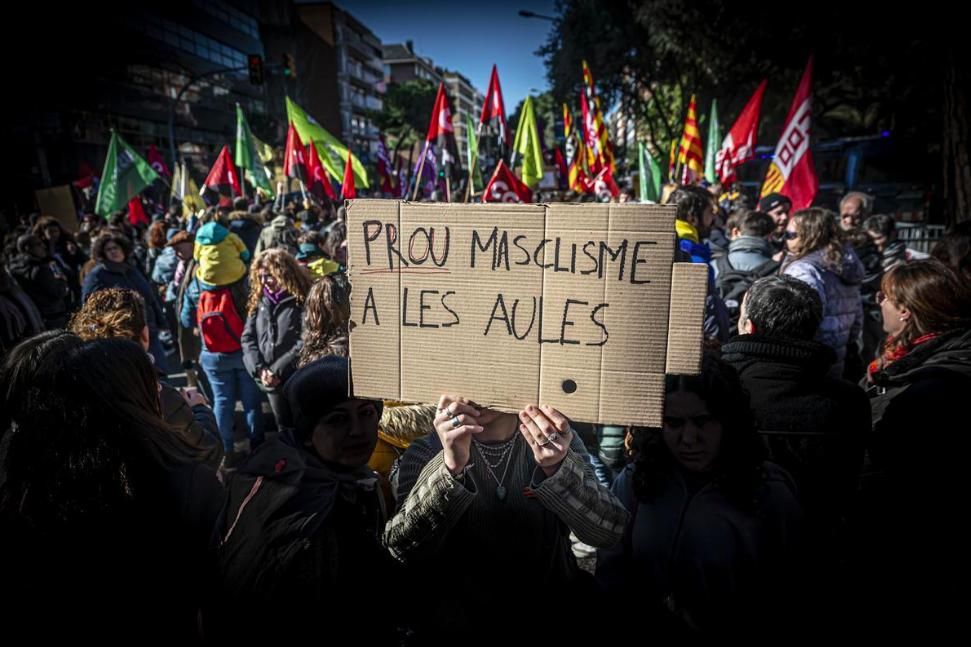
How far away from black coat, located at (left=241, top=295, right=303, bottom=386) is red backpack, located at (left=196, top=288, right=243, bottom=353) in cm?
49

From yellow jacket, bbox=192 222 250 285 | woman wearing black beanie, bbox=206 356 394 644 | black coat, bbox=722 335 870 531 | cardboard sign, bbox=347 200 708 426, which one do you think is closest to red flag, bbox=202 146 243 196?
yellow jacket, bbox=192 222 250 285

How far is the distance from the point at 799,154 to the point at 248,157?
963cm

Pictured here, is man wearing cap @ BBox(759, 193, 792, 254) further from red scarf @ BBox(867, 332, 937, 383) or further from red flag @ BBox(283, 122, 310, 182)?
red flag @ BBox(283, 122, 310, 182)

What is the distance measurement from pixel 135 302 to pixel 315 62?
7075 cm

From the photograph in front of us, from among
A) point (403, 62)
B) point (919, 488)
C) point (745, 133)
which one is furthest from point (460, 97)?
point (919, 488)

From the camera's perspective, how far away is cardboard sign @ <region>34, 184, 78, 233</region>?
10305 mm

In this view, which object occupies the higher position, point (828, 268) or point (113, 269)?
point (828, 268)

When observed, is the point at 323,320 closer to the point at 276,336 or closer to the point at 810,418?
the point at 276,336

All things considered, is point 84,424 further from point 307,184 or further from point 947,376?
point 307,184

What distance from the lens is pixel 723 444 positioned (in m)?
1.74

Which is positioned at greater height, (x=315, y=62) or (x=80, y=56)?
(x=315, y=62)

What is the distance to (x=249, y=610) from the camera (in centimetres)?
151

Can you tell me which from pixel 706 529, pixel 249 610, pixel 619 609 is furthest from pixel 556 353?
pixel 249 610

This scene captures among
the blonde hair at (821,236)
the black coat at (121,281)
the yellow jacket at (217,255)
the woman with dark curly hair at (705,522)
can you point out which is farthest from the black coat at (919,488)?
the black coat at (121,281)
